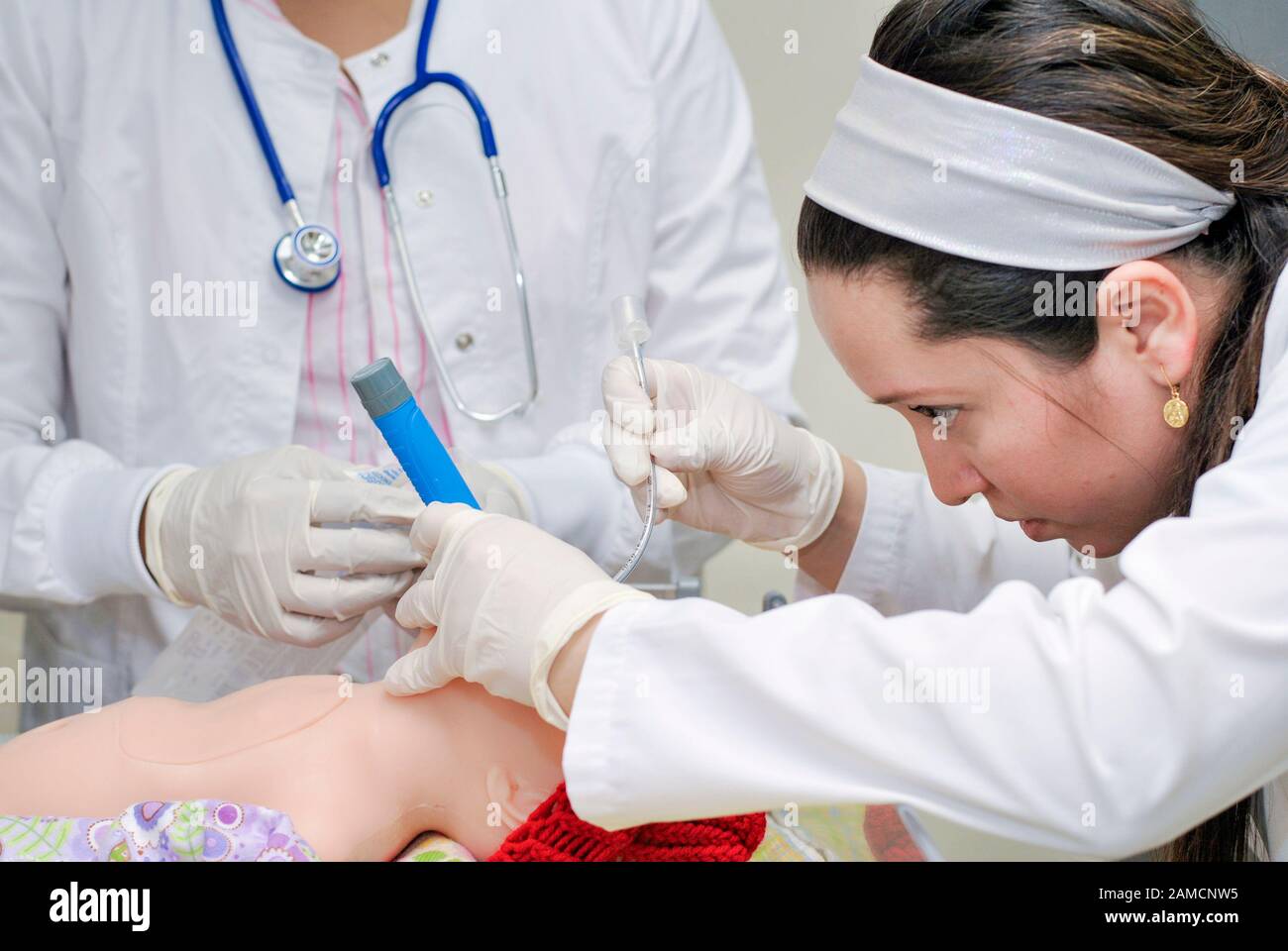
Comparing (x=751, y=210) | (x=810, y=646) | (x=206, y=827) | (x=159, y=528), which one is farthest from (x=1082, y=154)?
(x=159, y=528)

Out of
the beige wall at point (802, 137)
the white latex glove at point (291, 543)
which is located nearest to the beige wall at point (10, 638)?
the white latex glove at point (291, 543)

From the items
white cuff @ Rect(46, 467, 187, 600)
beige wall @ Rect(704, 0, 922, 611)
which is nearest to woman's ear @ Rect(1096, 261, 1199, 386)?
beige wall @ Rect(704, 0, 922, 611)

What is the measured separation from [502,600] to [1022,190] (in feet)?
1.69

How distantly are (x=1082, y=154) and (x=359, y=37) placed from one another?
0.89 meters

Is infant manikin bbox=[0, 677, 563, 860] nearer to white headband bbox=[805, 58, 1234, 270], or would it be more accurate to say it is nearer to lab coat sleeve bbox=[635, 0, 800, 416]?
white headband bbox=[805, 58, 1234, 270]

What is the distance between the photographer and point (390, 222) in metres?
1.39

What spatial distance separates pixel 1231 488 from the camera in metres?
0.79

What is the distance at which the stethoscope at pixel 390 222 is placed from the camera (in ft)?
4.41

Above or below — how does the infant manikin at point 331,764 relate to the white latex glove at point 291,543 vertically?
below

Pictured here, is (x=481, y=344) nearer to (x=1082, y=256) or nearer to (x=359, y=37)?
(x=359, y=37)

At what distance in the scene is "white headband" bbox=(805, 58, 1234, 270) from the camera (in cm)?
93

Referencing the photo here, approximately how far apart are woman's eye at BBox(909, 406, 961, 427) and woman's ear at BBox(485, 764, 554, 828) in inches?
18.5

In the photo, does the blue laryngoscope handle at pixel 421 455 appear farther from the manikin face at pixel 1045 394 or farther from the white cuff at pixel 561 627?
the manikin face at pixel 1045 394

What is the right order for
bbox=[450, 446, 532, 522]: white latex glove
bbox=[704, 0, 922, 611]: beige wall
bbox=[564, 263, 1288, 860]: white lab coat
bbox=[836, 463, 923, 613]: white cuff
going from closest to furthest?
bbox=[564, 263, 1288, 860]: white lab coat < bbox=[450, 446, 532, 522]: white latex glove < bbox=[836, 463, 923, 613]: white cuff < bbox=[704, 0, 922, 611]: beige wall
